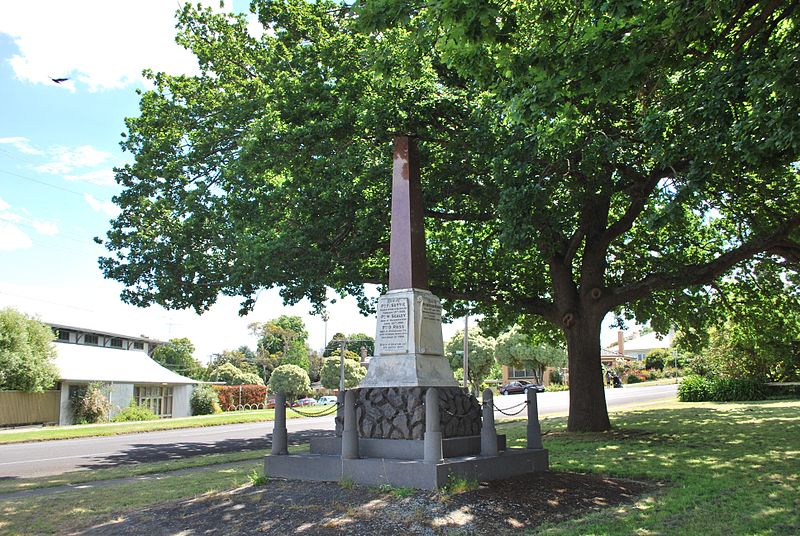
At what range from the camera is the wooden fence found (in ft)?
115

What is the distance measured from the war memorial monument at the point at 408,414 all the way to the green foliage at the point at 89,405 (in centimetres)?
3192

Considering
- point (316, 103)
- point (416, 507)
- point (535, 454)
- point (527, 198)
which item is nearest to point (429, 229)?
point (316, 103)

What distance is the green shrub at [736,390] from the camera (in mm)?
29844

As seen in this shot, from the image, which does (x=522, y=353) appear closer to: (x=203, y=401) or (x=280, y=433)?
(x=203, y=401)

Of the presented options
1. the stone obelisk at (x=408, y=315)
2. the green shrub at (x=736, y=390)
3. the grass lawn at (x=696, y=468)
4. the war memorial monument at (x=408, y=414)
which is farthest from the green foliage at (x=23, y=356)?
the green shrub at (x=736, y=390)

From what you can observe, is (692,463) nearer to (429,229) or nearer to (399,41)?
(399,41)

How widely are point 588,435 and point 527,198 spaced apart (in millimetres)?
7160

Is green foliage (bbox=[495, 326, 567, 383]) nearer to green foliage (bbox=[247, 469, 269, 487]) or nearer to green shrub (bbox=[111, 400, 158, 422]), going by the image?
green shrub (bbox=[111, 400, 158, 422])

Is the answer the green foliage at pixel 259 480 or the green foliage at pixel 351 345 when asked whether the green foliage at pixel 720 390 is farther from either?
the green foliage at pixel 351 345

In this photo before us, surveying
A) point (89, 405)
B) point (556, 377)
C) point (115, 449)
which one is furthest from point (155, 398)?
point (556, 377)

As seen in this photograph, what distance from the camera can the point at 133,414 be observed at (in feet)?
128

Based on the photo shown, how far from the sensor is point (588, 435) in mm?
16234

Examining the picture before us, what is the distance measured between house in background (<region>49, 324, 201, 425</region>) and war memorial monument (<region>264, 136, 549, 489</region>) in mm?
33089

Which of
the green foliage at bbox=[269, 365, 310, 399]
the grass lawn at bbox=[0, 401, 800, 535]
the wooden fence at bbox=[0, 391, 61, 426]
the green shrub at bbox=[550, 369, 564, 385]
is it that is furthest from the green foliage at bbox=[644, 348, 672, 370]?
the wooden fence at bbox=[0, 391, 61, 426]
